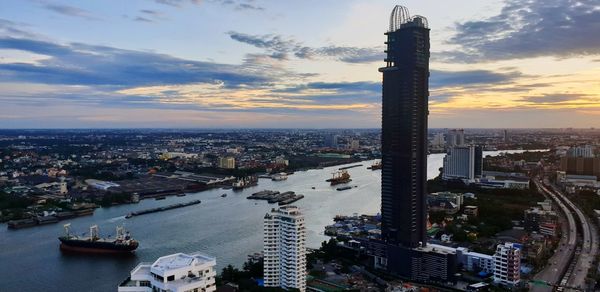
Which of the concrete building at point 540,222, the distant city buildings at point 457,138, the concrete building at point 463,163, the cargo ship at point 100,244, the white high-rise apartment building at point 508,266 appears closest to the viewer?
the white high-rise apartment building at point 508,266

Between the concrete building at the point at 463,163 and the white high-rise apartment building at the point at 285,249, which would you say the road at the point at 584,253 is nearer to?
the white high-rise apartment building at the point at 285,249

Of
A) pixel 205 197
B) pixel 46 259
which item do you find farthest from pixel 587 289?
pixel 205 197

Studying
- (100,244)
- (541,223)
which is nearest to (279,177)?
(100,244)

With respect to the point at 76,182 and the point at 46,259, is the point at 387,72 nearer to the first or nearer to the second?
the point at 46,259

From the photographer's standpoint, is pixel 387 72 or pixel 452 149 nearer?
pixel 387 72

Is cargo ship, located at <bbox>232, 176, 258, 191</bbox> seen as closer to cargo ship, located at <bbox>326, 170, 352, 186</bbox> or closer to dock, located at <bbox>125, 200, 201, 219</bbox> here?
cargo ship, located at <bbox>326, 170, 352, 186</bbox>

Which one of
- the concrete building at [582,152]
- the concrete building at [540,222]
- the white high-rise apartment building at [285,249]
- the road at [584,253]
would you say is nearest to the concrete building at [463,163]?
the concrete building at [582,152]
